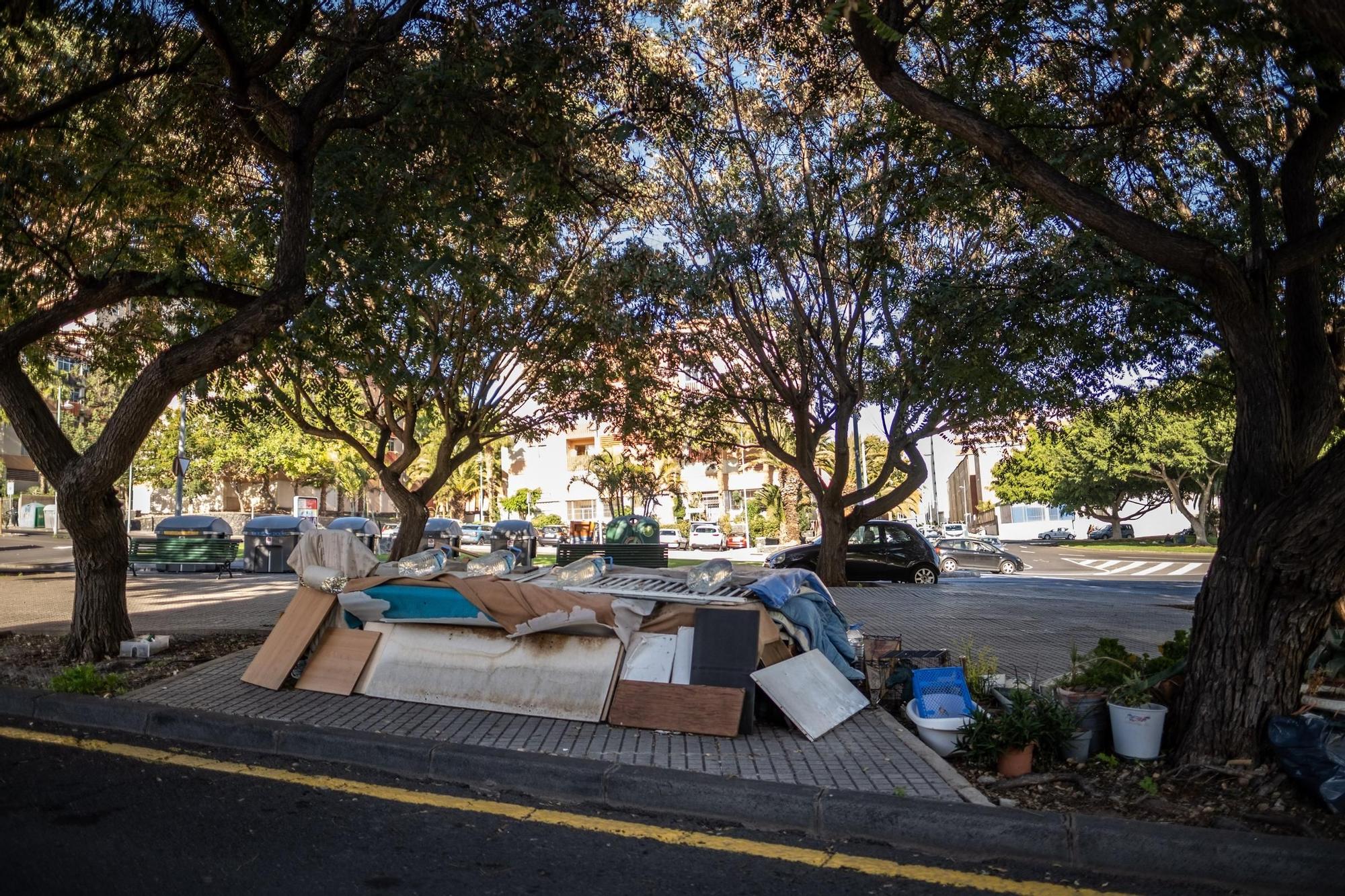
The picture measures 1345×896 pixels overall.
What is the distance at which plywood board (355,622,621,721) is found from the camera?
19.7ft

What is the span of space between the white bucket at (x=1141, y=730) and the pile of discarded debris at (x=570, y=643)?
1.64 metres

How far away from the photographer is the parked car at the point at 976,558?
1203 inches

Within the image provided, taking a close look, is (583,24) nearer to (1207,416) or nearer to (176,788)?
(176,788)

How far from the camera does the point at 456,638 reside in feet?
21.1

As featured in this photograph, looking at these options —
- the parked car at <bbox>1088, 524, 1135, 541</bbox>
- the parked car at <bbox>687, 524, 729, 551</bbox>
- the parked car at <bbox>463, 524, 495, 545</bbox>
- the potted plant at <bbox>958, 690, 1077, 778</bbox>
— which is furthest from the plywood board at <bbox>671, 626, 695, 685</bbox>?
the parked car at <bbox>1088, 524, 1135, 541</bbox>

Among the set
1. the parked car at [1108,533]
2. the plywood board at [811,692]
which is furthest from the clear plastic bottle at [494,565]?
the parked car at [1108,533]

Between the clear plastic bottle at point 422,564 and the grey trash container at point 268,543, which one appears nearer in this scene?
the clear plastic bottle at point 422,564

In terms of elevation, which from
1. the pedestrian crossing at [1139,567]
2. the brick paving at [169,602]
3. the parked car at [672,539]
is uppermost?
the brick paving at [169,602]

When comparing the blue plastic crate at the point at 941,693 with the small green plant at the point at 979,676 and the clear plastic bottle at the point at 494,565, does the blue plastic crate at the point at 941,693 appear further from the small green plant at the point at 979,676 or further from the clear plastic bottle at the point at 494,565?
the clear plastic bottle at the point at 494,565

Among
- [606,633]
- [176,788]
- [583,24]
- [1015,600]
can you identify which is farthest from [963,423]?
[176,788]

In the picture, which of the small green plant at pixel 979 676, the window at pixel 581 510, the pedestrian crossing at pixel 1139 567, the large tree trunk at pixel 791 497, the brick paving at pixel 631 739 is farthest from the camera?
the window at pixel 581 510

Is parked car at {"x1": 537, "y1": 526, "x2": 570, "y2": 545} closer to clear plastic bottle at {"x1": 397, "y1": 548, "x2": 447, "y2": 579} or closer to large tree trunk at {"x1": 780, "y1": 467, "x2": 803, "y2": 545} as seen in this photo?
large tree trunk at {"x1": 780, "y1": 467, "x2": 803, "y2": 545}

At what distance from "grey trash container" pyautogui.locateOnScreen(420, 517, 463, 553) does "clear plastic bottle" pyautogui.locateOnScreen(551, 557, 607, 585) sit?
20736 mm

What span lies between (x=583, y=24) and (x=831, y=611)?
610 centimetres
